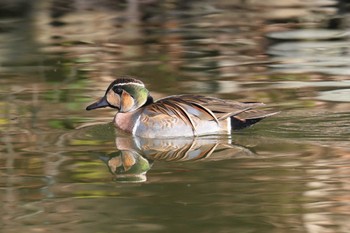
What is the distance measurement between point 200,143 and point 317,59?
4.72m

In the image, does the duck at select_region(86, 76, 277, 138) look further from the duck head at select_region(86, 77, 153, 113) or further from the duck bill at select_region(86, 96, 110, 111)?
the duck bill at select_region(86, 96, 110, 111)

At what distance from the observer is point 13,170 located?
339 inches

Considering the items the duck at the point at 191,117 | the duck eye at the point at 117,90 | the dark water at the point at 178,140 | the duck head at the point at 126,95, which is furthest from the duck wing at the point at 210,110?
the duck eye at the point at 117,90

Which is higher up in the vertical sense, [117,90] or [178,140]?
[117,90]

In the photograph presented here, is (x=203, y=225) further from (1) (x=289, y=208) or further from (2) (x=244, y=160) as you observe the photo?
(2) (x=244, y=160)

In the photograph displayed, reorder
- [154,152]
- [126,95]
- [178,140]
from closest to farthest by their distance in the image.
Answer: [154,152] < [178,140] < [126,95]

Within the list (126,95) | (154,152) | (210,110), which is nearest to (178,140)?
(210,110)

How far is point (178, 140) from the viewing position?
980cm

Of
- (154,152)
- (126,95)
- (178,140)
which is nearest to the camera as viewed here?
(154,152)

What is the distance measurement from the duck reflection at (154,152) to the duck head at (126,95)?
0.46m

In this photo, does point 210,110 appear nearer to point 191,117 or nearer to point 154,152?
point 191,117

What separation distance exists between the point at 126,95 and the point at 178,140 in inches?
35.0

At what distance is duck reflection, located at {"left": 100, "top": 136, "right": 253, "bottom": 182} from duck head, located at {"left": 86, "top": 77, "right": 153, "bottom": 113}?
0.46 metres

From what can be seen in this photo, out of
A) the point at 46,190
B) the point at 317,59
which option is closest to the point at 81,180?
the point at 46,190
